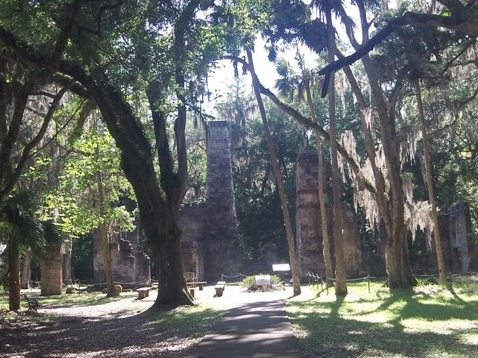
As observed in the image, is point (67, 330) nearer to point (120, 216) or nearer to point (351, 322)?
point (351, 322)

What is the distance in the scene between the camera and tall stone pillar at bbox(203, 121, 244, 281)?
1230 inches

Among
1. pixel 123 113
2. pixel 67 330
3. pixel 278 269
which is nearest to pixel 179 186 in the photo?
pixel 123 113

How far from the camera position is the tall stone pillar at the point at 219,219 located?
31.2m

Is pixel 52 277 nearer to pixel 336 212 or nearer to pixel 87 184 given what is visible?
pixel 87 184

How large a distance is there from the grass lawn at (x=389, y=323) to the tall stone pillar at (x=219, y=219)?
12.4 m

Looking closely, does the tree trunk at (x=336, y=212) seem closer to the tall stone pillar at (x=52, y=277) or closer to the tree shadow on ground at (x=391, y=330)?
the tree shadow on ground at (x=391, y=330)

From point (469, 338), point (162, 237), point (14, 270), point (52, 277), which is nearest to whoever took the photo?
point (469, 338)

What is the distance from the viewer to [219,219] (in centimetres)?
3169

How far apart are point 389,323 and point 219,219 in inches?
813

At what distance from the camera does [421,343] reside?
8.73 metres

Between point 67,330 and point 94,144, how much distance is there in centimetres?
896

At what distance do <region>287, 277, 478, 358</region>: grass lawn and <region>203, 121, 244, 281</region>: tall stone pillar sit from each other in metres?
12.4

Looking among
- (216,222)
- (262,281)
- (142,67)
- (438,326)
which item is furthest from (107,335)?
(216,222)

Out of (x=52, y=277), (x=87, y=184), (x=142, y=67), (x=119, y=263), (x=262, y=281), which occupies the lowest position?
(x=262, y=281)
